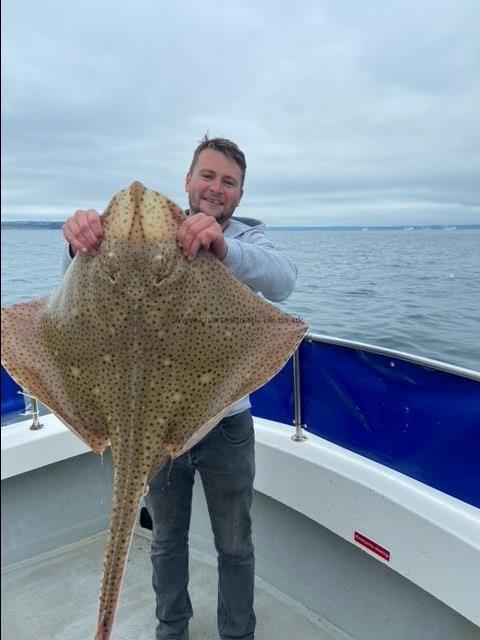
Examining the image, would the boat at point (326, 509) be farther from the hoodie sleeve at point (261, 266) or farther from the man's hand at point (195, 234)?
the man's hand at point (195, 234)

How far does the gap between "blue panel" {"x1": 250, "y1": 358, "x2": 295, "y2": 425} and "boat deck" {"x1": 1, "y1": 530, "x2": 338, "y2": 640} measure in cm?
103

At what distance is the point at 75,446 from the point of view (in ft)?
11.2

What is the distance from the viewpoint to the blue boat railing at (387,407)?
8.26 ft

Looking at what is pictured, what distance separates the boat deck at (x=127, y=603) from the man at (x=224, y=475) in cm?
31

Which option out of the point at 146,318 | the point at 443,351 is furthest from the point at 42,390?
the point at 443,351

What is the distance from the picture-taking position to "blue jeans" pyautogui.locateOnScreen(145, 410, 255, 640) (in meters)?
2.34

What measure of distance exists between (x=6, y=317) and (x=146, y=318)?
16.6 inches

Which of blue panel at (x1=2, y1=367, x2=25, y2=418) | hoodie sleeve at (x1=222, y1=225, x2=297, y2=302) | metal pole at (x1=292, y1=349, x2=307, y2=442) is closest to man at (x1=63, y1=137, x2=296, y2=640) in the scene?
hoodie sleeve at (x1=222, y1=225, x2=297, y2=302)

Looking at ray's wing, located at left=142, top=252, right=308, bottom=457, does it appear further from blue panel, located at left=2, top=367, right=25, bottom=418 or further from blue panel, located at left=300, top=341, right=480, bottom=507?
blue panel, located at left=2, top=367, right=25, bottom=418

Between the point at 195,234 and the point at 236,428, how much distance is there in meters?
1.03

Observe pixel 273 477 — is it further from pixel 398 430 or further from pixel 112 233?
pixel 112 233

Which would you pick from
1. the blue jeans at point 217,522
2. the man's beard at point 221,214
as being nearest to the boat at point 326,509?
the blue jeans at point 217,522

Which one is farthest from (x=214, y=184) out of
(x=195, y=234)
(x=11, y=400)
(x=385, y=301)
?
(x=385, y=301)

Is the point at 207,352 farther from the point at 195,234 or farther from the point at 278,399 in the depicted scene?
the point at 278,399
